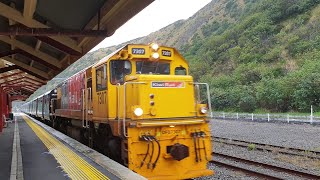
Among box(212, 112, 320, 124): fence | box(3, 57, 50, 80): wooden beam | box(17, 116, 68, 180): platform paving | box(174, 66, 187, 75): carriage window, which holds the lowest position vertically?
box(17, 116, 68, 180): platform paving

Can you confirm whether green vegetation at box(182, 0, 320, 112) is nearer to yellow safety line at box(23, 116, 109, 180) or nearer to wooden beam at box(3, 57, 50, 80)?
wooden beam at box(3, 57, 50, 80)

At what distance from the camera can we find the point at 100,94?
31.2 ft

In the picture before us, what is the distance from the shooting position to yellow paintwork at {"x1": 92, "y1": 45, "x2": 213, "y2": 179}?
25.9 ft

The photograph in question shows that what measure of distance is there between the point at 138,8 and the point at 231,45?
55808 mm

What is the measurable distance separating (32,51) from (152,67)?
6.71 m

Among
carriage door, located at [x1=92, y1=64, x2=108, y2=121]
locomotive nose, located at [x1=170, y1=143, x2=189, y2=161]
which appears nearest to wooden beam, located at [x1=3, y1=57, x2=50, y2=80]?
carriage door, located at [x1=92, y1=64, x2=108, y2=121]

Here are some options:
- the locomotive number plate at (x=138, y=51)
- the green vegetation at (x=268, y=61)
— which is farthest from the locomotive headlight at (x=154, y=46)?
the green vegetation at (x=268, y=61)

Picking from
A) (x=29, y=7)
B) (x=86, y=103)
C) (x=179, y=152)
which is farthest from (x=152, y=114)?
(x=29, y=7)

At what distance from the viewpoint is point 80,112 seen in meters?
12.1

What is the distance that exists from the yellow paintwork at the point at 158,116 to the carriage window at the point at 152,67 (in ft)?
0.41

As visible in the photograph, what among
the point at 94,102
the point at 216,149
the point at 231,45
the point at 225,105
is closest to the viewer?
the point at 94,102

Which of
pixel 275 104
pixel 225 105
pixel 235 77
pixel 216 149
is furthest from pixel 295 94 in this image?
pixel 216 149

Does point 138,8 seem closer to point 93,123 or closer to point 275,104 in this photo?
point 93,123

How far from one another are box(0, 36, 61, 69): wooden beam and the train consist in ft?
14.9
